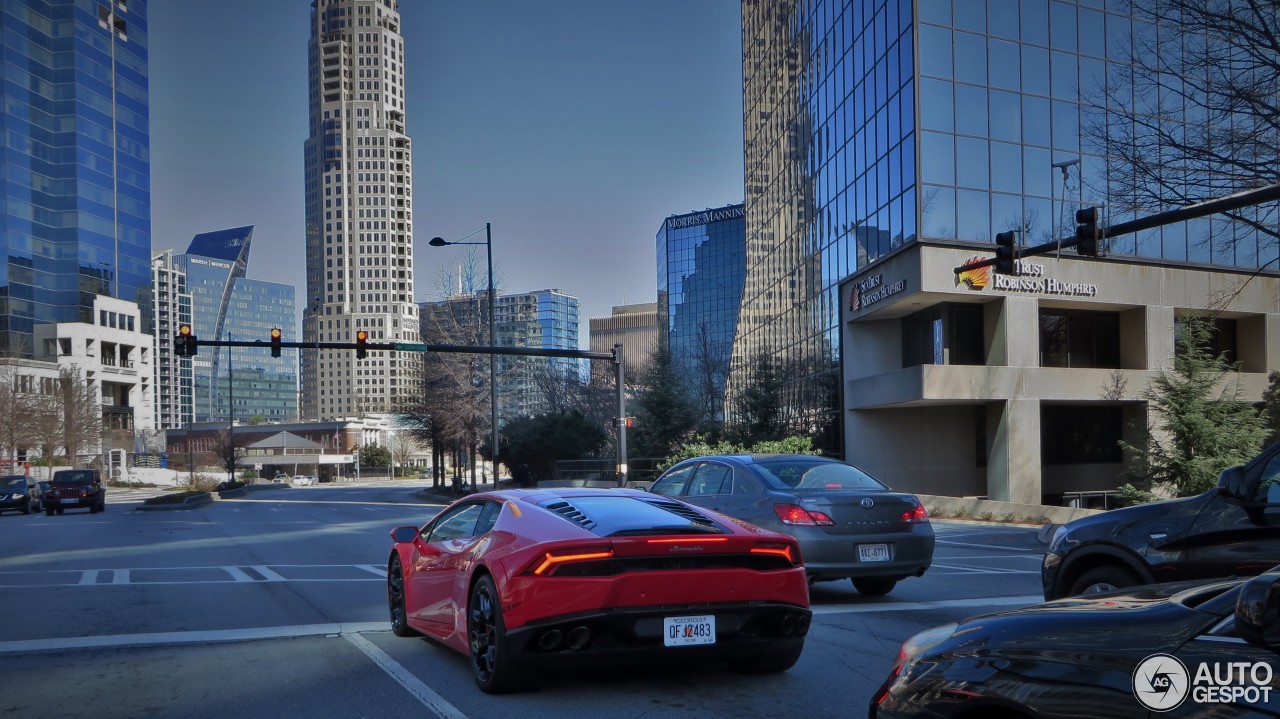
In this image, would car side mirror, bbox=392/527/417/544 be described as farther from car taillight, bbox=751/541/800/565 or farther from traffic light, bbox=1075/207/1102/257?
traffic light, bbox=1075/207/1102/257

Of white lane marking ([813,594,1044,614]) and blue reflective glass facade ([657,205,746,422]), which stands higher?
blue reflective glass facade ([657,205,746,422])

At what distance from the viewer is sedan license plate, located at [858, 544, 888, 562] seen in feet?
33.8

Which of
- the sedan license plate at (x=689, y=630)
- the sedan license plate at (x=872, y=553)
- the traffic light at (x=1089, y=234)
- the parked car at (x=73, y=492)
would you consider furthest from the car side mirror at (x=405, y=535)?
the parked car at (x=73, y=492)

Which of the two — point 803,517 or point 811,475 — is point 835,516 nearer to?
point 803,517

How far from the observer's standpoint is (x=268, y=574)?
577 inches

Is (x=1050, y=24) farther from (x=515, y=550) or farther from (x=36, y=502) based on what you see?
(x=36, y=502)

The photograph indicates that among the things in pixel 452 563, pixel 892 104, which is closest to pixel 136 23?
pixel 892 104

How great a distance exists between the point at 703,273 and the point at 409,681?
154 m

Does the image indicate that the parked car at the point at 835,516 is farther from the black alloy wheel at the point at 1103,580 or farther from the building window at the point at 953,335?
the building window at the point at 953,335

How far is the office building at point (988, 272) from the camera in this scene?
35469 millimetres

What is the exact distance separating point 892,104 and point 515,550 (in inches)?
1324

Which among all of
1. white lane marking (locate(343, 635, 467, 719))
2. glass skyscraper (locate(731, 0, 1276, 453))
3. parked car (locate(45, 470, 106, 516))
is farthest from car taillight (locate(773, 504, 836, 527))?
parked car (locate(45, 470, 106, 516))

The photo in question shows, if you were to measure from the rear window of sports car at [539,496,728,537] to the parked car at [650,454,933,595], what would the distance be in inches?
122

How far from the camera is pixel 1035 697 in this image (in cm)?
302
